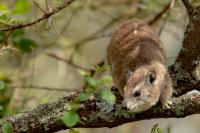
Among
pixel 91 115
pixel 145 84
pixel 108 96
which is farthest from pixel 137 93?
pixel 108 96

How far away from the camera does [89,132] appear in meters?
5.89

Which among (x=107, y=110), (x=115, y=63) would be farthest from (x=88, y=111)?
(x=115, y=63)

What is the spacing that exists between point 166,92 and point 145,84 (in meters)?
0.33

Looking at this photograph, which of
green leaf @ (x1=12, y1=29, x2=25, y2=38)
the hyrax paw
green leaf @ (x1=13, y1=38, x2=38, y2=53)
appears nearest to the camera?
the hyrax paw

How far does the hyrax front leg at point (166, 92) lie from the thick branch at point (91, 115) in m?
0.09

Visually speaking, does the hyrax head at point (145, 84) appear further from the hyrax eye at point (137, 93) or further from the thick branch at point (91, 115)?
the thick branch at point (91, 115)

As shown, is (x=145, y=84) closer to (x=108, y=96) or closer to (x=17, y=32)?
(x=17, y=32)

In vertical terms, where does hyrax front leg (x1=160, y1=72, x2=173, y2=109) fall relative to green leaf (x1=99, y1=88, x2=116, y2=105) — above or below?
above

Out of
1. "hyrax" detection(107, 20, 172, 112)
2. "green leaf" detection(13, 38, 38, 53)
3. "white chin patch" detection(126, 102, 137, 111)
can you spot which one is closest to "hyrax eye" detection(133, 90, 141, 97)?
"hyrax" detection(107, 20, 172, 112)

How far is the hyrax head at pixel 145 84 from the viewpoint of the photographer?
3.94 metres

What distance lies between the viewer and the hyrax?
3867 millimetres

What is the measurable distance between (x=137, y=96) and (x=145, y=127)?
350cm

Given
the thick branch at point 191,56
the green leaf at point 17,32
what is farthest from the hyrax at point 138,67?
the green leaf at point 17,32

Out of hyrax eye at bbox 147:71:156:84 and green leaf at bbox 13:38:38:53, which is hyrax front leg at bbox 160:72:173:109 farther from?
green leaf at bbox 13:38:38:53
